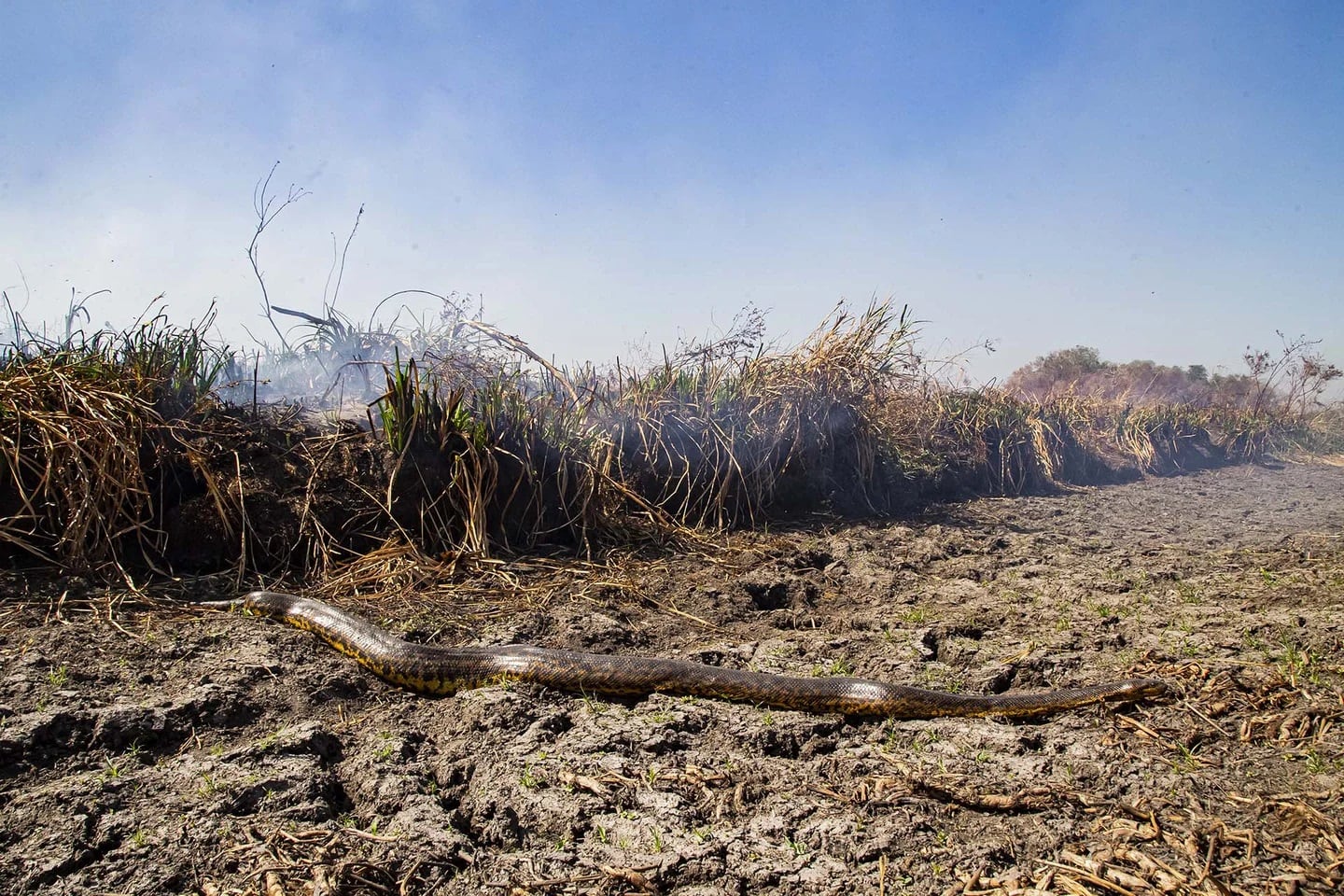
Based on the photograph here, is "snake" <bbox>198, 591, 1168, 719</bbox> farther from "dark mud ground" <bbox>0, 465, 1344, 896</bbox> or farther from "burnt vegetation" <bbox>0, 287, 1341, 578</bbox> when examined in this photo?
"burnt vegetation" <bbox>0, 287, 1341, 578</bbox>

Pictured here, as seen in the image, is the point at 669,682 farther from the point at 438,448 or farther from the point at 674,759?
the point at 438,448

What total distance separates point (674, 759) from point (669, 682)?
0.83 metres

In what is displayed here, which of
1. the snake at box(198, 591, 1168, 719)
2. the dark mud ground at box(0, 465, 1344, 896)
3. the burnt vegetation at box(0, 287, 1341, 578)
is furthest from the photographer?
the burnt vegetation at box(0, 287, 1341, 578)

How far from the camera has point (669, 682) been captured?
402cm

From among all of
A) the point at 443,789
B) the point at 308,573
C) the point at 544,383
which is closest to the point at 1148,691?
the point at 443,789

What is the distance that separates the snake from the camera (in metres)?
3.75

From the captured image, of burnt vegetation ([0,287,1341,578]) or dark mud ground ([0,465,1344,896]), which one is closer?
dark mud ground ([0,465,1344,896])

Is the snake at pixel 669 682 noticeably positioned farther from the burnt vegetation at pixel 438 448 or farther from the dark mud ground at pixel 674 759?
the burnt vegetation at pixel 438 448

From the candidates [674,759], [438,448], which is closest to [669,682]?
[674,759]

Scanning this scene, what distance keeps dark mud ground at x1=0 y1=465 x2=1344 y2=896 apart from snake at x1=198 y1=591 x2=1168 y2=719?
13 centimetres

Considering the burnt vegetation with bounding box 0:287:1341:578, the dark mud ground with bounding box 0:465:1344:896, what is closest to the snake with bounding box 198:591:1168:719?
the dark mud ground with bounding box 0:465:1344:896

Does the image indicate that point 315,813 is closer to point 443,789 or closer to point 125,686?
point 443,789

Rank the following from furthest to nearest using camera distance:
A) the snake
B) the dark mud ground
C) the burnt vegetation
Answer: the burnt vegetation, the snake, the dark mud ground

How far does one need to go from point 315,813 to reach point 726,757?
159 centimetres
